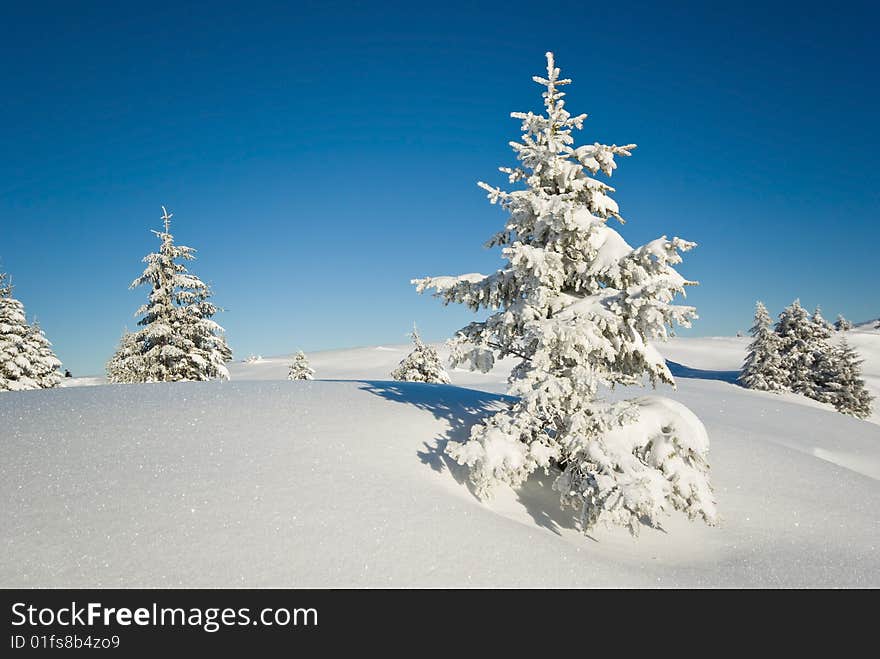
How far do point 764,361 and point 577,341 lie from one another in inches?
1501

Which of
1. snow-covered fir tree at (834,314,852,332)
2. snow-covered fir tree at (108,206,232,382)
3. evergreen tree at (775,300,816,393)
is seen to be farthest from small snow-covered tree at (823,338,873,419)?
snow-covered fir tree at (834,314,852,332)

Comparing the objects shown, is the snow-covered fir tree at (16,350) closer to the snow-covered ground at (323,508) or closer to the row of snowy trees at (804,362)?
the snow-covered ground at (323,508)

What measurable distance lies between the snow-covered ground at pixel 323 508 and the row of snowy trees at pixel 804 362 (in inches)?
1148

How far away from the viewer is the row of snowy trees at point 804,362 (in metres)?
34.1

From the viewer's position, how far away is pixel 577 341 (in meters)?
7.27

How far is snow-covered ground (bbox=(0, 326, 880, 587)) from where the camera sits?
5426mm

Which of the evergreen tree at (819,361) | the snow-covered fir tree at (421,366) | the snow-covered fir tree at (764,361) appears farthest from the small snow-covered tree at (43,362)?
the evergreen tree at (819,361)

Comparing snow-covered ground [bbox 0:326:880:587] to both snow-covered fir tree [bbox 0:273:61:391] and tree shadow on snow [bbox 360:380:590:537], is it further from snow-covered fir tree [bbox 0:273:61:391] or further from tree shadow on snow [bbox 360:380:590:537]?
snow-covered fir tree [bbox 0:273:61:391]

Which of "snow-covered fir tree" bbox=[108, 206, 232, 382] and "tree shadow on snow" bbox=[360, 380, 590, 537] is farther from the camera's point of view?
"snow-covered fir tree" bbox=[108, 206, 232, 382]

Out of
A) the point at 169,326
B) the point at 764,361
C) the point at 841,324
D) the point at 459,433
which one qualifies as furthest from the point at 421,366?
the point at 841,324

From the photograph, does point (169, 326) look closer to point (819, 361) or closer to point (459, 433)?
point (459, 433)
